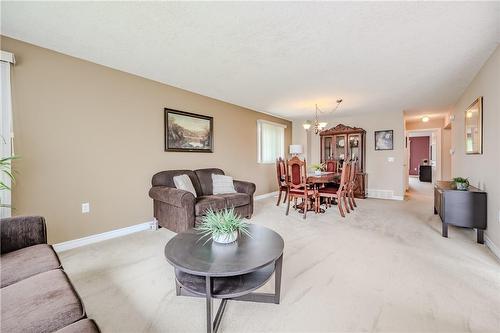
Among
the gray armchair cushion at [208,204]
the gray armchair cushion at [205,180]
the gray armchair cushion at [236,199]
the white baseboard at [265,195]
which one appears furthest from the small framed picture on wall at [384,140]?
the gray armchair cushion at [208,204]

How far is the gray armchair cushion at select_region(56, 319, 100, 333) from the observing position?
2.72ft

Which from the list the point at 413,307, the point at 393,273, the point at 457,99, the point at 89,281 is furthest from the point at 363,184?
the point at 89,281

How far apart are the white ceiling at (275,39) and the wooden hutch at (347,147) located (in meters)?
2.48

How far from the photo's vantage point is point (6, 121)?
2295 millimetres

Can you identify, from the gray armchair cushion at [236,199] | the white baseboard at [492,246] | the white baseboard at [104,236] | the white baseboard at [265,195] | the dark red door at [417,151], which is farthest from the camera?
the dark red door at [417,151]

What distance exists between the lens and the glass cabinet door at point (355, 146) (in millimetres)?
6203

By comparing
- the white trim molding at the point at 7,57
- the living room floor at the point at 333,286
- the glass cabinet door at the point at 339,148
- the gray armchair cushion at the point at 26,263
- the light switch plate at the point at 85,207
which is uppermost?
the white trim molding at the point at 7,57

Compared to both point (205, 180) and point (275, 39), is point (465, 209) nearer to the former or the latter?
point (275, 39)

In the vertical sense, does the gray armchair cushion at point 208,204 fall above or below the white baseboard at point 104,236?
above

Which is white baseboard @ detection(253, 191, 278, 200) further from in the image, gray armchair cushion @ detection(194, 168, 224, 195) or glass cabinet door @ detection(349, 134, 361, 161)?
glass cabinet door @ detection(349, 134, 361, 161)

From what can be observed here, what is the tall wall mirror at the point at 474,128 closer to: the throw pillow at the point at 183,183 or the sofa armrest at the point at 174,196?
the sofa armrest at the point at 174,196

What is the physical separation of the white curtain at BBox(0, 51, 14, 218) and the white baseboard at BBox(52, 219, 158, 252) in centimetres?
63

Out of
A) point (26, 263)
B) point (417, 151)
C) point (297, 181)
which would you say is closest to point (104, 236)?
point (26, 263)

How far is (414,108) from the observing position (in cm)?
545
